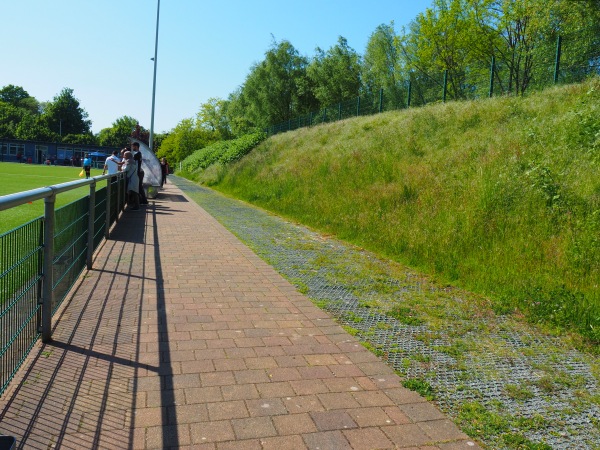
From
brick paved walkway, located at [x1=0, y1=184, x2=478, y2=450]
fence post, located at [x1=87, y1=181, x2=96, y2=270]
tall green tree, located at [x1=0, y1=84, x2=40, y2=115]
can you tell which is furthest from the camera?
tall green tree, located at [x1=0, y1=84, x2=40, y2=115]

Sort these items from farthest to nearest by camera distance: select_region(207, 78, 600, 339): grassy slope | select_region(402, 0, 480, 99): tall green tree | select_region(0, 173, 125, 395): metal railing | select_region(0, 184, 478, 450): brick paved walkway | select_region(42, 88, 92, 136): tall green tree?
select_region(42, 88, 92, 136): tall green tree
select_region(402, 0, 480, 99): tall green tree
select_region(207, 78, 600, 339): grassy slope
select_region(0, 173, 125, 395): metal railing
select_region(0, 184, 478, 450): brick paved walkway

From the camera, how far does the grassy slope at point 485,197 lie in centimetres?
636

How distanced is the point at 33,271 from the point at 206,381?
158 cm

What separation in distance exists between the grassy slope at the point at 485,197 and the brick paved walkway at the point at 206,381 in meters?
2.46

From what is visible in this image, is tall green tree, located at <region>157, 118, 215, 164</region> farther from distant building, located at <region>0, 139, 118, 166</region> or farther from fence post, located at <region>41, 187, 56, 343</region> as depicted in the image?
fence post, located at <region>41, 187, 56, 343</region>

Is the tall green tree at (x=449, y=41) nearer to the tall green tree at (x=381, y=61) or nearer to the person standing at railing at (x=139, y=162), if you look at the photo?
the tall green tree at (x=381, y=61)

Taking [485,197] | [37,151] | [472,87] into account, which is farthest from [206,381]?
[37,151]

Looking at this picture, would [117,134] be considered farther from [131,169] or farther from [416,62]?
[131,169]

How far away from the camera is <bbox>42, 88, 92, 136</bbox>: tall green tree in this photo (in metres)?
112

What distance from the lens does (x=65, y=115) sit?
371 ft

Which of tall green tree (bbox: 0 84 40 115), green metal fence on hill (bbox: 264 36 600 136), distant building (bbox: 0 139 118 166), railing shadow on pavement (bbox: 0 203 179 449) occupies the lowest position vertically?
railing shadow on pavement (bbox: 0 203 179 449)

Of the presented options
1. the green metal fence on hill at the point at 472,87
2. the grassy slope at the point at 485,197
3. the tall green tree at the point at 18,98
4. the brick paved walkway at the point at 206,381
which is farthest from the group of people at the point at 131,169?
the tall green tree at the point at 18,98

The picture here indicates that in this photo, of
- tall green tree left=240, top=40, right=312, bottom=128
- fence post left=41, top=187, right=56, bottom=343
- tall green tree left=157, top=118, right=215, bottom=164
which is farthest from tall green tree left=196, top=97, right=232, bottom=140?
fence post left=41, top=187, right=56, bottom=343

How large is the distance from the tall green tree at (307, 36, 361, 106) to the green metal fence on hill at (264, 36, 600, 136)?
891 cm
